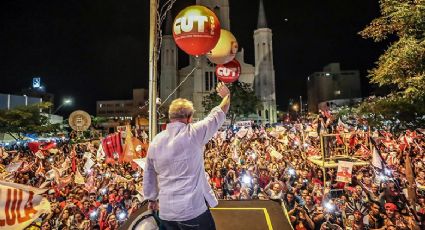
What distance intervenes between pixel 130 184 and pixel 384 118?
8.87 metres

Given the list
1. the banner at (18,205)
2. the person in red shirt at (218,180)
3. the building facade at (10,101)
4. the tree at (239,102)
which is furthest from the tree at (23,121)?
the banner at (18,205)

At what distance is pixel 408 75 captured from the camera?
8.04m

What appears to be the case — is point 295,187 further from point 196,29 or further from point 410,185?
point 196,29

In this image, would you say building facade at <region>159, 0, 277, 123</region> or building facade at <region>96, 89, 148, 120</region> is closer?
building facade at <region>159, 0, 277, 123</region>

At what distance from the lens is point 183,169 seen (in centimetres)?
262

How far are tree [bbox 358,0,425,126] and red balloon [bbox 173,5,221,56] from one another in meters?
5.34

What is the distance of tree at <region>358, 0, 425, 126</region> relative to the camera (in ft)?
24.5

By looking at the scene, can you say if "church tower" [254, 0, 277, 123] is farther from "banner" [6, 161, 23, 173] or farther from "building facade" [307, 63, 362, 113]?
"banner" [6, 161, 23, 173]

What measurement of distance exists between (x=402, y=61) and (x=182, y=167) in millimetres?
7745

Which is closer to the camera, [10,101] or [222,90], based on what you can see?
[222,90]

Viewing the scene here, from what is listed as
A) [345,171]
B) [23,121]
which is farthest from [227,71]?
[23,121]

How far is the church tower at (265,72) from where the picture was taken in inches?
2781

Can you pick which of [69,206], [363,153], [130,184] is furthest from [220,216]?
[363,153]

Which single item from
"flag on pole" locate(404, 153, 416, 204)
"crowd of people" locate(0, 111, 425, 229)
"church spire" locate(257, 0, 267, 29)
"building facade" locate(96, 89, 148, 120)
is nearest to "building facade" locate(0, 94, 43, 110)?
"crowd of people" locate(0, 111, 425, 229)
